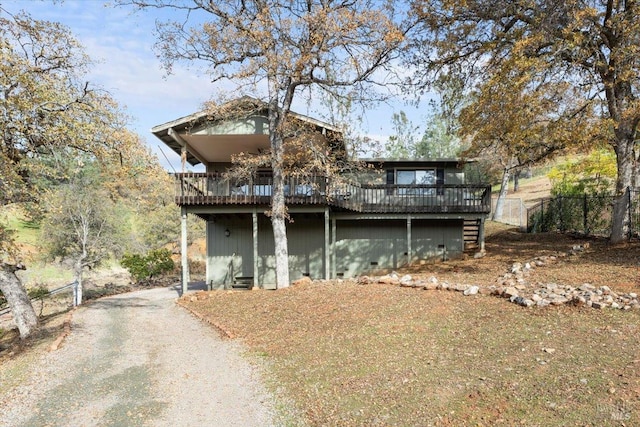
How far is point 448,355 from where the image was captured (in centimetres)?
620

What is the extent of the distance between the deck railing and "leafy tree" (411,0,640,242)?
4.72 meters

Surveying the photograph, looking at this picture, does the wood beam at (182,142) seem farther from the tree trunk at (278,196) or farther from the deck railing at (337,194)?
the tree trunk at (278,196)

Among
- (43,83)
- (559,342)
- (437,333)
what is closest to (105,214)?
(43,83)

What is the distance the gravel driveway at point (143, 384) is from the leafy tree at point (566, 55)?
10841 millimetres

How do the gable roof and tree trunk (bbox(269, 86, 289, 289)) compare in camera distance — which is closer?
tree trunk (bbox(269, 86, 289, 289))

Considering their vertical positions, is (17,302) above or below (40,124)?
below

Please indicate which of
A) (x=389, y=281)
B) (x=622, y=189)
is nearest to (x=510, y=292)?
(x=389, y=281)

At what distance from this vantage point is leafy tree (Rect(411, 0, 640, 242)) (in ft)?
39.2

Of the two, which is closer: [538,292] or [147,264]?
[538,292]

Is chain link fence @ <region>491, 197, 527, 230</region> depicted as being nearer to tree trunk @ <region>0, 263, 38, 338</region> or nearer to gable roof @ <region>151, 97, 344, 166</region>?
gable roof @ <region>151, 97, 344, 166</region>

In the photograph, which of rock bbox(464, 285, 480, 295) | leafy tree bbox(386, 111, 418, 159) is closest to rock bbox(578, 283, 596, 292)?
rock bbox(464, 285, 480, 295)

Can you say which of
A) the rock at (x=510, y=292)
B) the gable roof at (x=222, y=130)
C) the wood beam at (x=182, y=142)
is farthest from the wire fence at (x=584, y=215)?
the wood beam at (x=182, y=142)

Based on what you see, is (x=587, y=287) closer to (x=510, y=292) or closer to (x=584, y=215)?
(x=510, y=292)

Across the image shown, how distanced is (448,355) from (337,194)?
10423 mm
